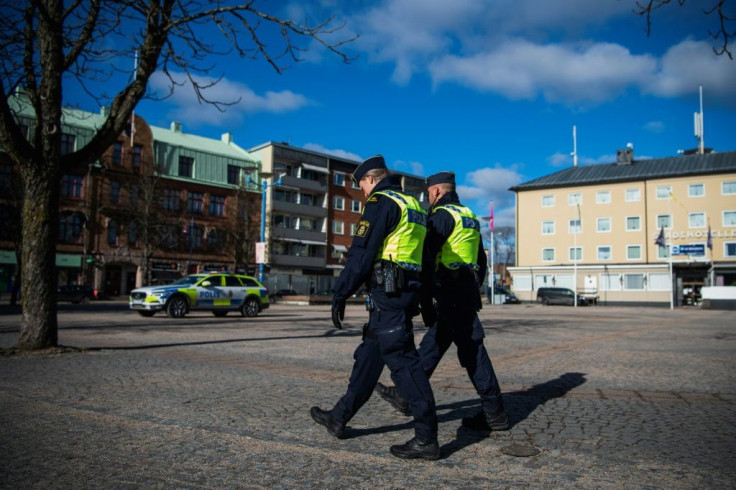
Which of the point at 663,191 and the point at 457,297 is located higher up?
the point at 663,191

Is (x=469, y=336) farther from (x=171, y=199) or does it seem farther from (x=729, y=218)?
(x=729, y=218)

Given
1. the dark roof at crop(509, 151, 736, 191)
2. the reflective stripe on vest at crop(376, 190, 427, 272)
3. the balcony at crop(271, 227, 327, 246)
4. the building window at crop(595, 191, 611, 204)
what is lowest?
the reflective stripe on vest at crop(376, 190, 427, 272)

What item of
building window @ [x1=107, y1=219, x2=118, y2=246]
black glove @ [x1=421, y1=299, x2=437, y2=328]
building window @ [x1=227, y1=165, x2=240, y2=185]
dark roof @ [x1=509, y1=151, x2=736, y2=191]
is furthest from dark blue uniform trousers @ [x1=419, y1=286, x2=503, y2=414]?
dark roof @ [x1=509, y1=151, x2=736, y2=191]

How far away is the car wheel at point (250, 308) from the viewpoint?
70.6ft

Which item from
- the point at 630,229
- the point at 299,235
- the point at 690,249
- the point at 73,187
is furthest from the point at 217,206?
the point at 690,249

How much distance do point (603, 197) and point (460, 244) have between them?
59.8m

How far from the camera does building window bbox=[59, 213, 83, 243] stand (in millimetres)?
45750

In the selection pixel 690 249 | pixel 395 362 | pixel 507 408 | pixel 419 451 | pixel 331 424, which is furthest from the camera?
pixel 690 249

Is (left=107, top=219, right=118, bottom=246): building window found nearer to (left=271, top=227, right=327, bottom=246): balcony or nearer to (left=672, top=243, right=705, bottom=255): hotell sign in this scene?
(left=271, top=227, right=327, bottom=246): balcony

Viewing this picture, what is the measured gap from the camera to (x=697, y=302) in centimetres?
5334

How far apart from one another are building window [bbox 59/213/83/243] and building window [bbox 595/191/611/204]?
1896 inches

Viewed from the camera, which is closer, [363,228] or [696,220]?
[363,228]

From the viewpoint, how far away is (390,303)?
3.69m

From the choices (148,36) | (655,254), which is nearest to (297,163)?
(655,254)
